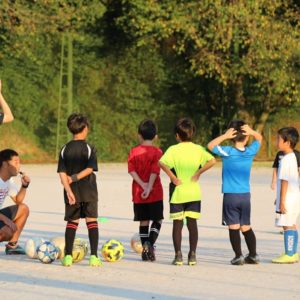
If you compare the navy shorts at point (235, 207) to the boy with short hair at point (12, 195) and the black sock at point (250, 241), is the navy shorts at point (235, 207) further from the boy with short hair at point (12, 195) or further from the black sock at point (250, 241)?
the boy with short hair at point (12, 195)

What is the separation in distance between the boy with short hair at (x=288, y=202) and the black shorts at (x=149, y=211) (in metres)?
1.29

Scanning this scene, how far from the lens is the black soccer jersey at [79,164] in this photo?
10.3 metres

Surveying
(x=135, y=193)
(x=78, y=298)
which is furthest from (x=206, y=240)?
(x=78, y=298)

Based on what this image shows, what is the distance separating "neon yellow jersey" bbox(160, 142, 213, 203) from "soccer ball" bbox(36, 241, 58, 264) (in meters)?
1.36

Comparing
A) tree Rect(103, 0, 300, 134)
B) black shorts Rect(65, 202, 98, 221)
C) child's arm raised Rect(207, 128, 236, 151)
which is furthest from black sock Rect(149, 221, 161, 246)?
tree Rect(103, 0, 300, 134)

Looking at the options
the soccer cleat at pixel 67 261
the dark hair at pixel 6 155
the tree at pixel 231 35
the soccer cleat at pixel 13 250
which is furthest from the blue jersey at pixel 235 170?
the tree at pixel 231 35

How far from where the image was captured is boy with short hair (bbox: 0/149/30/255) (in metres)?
10.6

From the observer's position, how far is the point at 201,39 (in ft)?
108

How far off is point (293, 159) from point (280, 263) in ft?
3.69

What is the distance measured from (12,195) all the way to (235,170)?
2522 millimetres

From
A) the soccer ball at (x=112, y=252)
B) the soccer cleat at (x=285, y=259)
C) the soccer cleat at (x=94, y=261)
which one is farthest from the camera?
the soccer ball at (x=112, y=252)

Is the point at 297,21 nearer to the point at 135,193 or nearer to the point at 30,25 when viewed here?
the point at 30,25

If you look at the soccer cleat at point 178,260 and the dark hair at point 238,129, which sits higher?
the dark hair at point 238,129

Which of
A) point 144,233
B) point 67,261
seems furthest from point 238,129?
point 67,261
